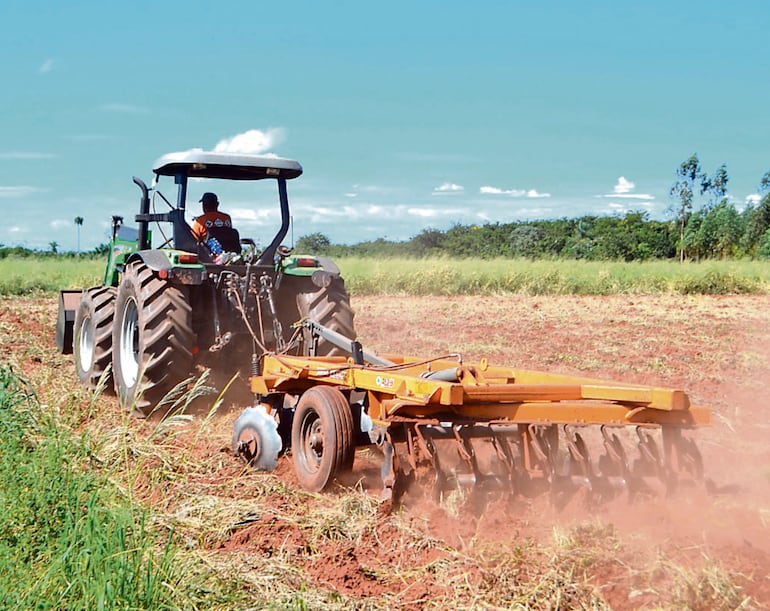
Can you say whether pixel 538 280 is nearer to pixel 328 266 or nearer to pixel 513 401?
pixel 328 266

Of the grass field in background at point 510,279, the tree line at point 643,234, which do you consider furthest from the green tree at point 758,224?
the grass field in background at point 510,279

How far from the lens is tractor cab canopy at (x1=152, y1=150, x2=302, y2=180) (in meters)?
6.52

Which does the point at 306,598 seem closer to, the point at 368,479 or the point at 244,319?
the point at 368,479

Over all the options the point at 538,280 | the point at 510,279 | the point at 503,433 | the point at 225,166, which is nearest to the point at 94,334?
the point at 225,166

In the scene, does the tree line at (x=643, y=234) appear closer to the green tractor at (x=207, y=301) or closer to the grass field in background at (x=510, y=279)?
the grass field in background at (x=510, y=279)

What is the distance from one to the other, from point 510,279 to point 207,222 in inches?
569

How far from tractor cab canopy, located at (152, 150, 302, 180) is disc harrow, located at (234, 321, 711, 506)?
2.64m

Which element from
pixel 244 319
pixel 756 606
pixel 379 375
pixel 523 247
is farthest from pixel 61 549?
pixel 523 247

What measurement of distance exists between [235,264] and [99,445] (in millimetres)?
2087

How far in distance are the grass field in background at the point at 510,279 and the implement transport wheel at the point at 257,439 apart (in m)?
15.0

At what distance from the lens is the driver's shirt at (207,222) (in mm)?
6910

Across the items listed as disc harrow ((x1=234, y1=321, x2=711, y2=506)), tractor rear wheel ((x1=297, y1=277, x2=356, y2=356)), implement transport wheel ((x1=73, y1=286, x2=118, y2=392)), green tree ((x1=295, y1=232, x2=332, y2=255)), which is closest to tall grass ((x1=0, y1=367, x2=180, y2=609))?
disc harrow ((x1=234, y1=321, x2=711, y2=506))

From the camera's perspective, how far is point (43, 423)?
5.14 meters

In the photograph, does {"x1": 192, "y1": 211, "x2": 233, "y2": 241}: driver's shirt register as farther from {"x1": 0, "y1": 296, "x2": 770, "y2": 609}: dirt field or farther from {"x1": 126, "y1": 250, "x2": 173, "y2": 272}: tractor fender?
{"x1": 0, "y1": 296, "x2": 770, "y2": 609}: dirt field
